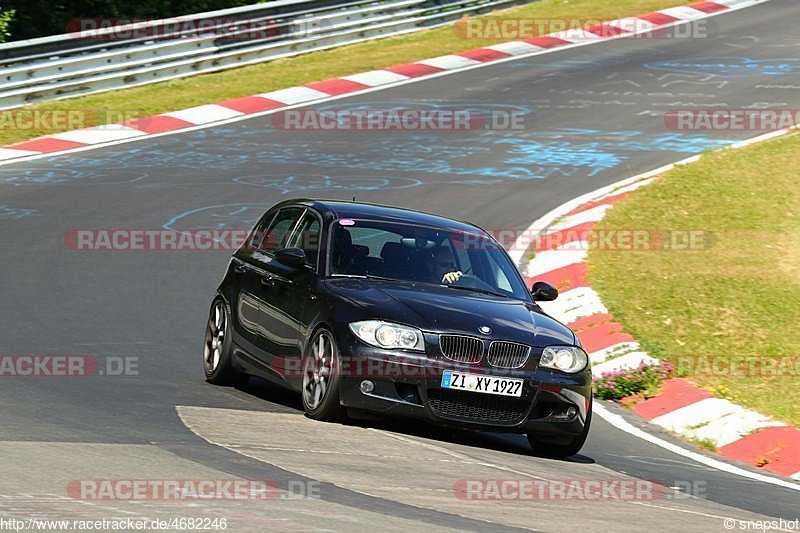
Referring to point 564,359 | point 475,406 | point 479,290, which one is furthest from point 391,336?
point 479,290

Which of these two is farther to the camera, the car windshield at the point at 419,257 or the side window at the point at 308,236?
the side window at the point at 308,236

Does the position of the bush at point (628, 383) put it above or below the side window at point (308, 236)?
below

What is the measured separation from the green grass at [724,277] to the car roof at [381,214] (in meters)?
2.56

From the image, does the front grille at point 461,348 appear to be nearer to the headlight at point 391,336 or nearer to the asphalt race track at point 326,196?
the headlight at point 391,336

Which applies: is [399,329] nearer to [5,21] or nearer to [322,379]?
[322,379]

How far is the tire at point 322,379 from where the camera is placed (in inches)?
344

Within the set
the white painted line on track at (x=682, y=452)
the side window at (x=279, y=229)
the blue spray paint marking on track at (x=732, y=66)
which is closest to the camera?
the white painted line on track at (x=682, y=452)

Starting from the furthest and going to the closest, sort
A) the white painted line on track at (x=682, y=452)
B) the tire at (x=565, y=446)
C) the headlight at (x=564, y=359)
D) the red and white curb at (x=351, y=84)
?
the red and white curb at (x=351, y=84) → the white painted line on track at (x=682, y=452) → the tire at (x=565, y=446) → the headlight at (x=564, y=359)

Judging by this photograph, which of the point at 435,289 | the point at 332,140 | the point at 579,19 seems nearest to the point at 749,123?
the point at 332,140

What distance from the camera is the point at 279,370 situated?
9602 mm

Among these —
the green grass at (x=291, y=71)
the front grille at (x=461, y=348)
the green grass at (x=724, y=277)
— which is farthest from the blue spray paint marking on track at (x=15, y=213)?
the front grille at (x=461, y=348)

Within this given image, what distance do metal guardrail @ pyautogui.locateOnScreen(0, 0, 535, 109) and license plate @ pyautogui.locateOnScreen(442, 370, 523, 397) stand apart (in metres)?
14.7

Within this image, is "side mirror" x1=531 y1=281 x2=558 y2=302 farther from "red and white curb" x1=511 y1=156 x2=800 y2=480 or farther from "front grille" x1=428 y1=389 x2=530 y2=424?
"red and white curb" x1=511 y1=156 x2=800 y2=480

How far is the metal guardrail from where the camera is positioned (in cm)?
2200
